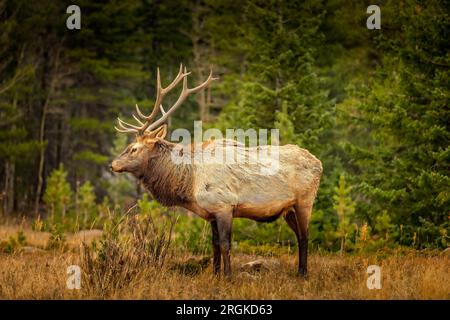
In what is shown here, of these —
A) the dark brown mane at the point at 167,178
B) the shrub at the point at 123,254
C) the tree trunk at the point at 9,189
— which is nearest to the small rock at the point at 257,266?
the shrub at the point at 123,254

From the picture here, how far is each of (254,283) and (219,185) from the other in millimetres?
1369

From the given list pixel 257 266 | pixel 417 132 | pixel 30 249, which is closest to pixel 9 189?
pixel 30 249

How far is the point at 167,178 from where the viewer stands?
24.5 feet

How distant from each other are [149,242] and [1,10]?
44.4 feet

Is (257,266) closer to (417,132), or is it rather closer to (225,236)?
(225,236)

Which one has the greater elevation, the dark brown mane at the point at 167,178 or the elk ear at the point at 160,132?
the elk ear at the point at 160,132

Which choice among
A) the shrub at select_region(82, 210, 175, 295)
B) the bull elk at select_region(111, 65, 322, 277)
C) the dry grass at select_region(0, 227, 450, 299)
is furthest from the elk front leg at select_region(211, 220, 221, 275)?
the shrub at select_region(82, 210, 175, 295)

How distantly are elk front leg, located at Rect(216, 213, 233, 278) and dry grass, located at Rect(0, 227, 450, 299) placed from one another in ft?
0.83

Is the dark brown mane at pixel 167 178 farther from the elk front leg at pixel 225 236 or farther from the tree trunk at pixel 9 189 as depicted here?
the tree trunk at pixel 9 189

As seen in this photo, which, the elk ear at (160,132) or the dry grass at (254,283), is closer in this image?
the dry grass at (254,283)

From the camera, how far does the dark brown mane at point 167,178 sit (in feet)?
24.3

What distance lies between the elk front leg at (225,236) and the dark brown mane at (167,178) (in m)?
0.55

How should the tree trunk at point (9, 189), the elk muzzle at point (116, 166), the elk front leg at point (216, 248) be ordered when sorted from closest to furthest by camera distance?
the elk muzzle at point (116, 166) < the elk front leg at point (216, 248) < the tree trunk at point (9, 189)
